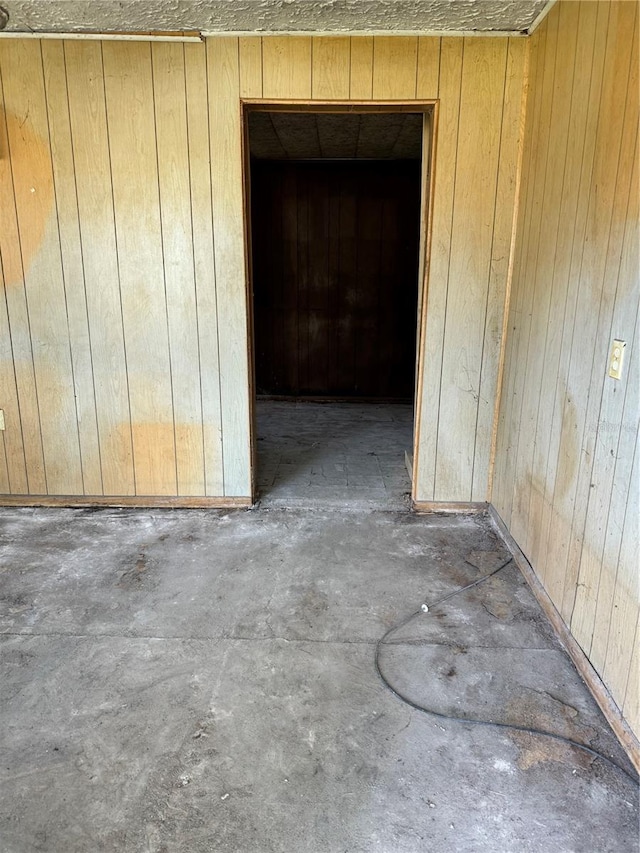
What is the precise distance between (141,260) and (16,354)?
34.7 inches

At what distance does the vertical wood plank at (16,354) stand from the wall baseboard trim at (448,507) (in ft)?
7.17

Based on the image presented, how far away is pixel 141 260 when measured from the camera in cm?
296

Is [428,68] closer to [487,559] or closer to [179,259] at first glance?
[179,259]

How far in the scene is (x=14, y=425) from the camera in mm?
3176

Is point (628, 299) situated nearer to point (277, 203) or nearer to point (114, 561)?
point (114, 561)

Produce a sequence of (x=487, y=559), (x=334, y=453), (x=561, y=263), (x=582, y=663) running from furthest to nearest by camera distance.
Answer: (x=334, y=453) < (x=487, y=559) < (x=561, y=263) < (x=582, y=663)

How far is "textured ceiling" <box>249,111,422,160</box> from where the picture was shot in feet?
13.3

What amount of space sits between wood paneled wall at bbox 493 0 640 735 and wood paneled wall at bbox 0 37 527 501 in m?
0.30

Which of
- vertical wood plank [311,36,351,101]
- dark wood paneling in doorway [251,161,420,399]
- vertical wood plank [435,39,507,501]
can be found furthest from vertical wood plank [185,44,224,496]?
dark wood paneling in doorway [251,161,420,399]

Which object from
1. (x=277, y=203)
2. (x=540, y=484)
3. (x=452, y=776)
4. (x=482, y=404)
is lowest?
(x=452, y=776)

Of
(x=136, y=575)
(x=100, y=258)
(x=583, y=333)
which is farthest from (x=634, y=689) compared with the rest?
(x=100, y=258)

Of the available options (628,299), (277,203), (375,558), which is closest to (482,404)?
(375,558)

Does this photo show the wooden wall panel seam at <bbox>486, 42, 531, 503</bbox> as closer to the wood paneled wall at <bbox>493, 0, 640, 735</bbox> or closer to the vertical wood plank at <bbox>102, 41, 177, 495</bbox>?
the wood paneled wall at <bbox>493, 0, 640, 735</bbox>

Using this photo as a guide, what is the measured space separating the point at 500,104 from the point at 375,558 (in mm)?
2298
